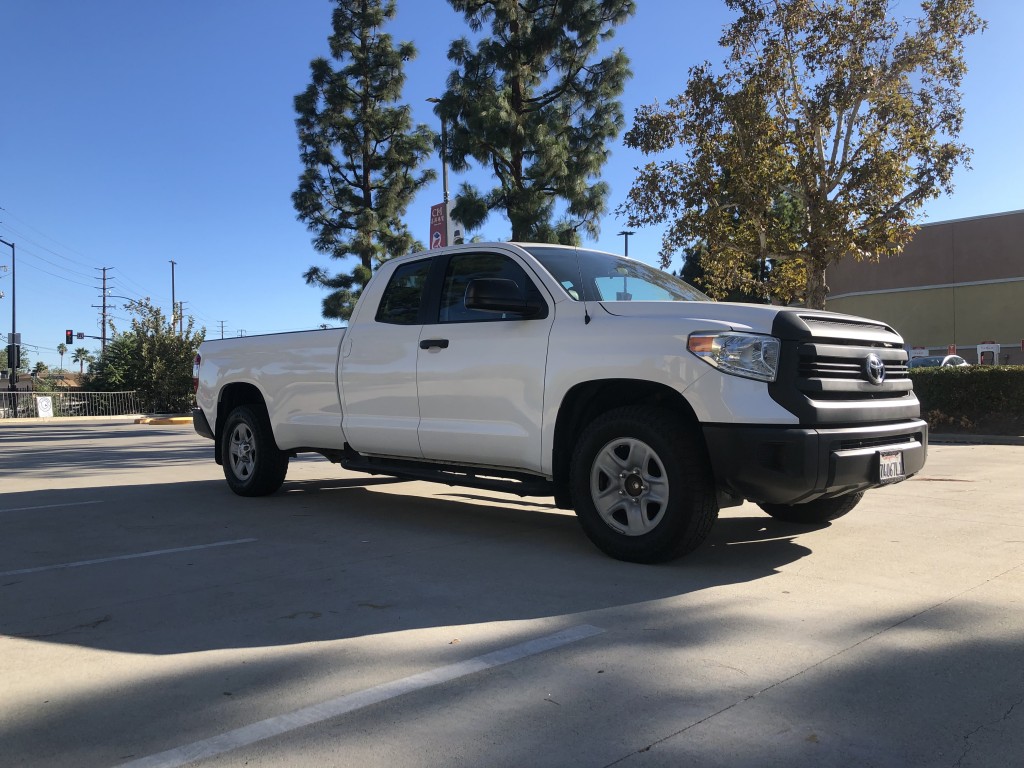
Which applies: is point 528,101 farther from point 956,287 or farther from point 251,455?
point 956,287

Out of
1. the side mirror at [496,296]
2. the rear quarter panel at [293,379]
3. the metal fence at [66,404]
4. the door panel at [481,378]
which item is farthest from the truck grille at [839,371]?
the metal fence at [66,404]

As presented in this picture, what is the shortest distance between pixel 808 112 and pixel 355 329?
13.0 meters

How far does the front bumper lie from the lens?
14.9ft

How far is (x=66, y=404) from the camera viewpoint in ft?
128

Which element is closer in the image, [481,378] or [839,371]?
[839,371]

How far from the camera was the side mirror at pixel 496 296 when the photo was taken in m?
5.50

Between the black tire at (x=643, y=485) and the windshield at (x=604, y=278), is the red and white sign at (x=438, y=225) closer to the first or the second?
the windshield at (x=604, y=278)

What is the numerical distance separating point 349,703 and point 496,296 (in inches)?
119

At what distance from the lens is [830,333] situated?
4957mm

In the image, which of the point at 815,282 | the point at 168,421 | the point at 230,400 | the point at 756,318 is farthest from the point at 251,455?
the point at 168,421

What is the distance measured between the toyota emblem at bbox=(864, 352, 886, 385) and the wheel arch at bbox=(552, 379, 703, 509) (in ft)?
3.70

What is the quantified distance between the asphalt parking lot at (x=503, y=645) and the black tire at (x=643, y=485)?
180 mm

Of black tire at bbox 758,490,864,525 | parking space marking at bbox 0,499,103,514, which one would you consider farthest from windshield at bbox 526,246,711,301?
parking space marking at bbox 0,499,103,514

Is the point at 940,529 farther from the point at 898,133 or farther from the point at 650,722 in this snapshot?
the point at 898,133
